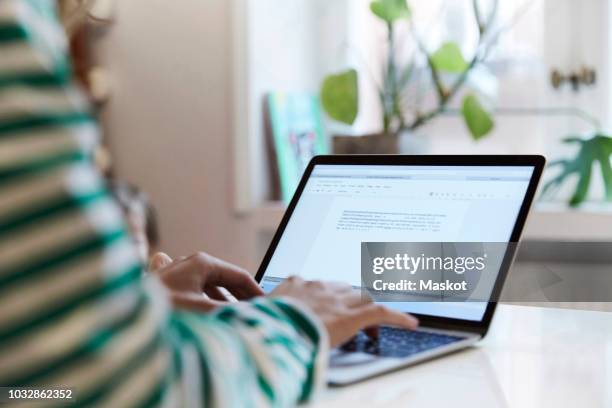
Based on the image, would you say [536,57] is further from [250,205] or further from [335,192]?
[335,192]

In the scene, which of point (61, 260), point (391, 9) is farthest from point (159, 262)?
point (391, 9)

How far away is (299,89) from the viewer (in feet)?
8.04

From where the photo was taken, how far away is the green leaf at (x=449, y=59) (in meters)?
2.14

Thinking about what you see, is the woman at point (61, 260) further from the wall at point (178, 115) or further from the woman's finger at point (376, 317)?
the wall at point (178, 115)

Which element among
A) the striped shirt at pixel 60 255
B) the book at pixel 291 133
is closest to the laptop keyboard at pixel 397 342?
the striped shirt at pixel 60 255

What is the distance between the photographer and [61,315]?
1.20ft

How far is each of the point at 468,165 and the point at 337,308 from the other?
1.11 ft

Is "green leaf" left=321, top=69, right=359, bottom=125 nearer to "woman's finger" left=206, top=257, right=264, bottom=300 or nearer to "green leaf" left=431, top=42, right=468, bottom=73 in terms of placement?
"green leaf" left=431, top=42, right=468, bottom=73

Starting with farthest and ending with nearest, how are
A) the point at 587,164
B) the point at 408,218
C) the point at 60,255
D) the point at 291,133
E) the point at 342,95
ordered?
the point at 291,133 → the point at 342,95 → the point at 587,164 → the point at 408,218 → the point at 60,255

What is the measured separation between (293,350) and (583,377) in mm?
334

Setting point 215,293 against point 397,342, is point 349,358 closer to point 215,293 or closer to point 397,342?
point 397,342

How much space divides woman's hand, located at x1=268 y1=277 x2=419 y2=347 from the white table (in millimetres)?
47

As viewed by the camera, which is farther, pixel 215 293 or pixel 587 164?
pixel 587 164

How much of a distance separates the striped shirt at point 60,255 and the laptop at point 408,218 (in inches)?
15.6
